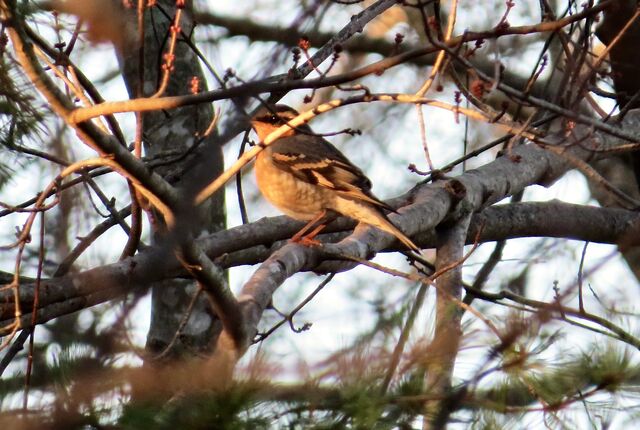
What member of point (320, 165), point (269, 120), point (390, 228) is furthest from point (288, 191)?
point (390, 228)

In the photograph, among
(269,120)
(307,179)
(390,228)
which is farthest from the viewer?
(269,120)

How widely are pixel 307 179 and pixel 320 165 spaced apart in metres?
0.21

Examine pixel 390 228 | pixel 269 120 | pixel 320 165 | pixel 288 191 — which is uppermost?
pixel 269 120

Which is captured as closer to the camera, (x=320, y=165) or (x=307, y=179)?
(x=307, y=179)

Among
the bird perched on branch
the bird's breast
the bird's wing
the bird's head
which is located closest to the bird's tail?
the bird perched on branch

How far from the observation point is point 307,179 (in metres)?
7.68

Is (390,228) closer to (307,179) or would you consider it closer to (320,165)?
(307,179)

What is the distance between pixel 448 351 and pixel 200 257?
1224 mm

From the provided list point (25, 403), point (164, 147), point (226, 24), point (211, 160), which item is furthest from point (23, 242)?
point (226, 24)

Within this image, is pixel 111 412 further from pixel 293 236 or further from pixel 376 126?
pixel 376 126

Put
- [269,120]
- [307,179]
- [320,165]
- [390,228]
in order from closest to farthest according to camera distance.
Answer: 1. [390,228]
2. [307,179]
3. [320,165]
4. [269,120]

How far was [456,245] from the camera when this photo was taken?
23.2 feet

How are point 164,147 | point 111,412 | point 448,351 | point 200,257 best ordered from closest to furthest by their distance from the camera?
1. point 111,412
2. point 448,351
3. point 200,257
4. point 164,147

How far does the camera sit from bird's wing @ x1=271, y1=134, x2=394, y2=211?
7438 mm
